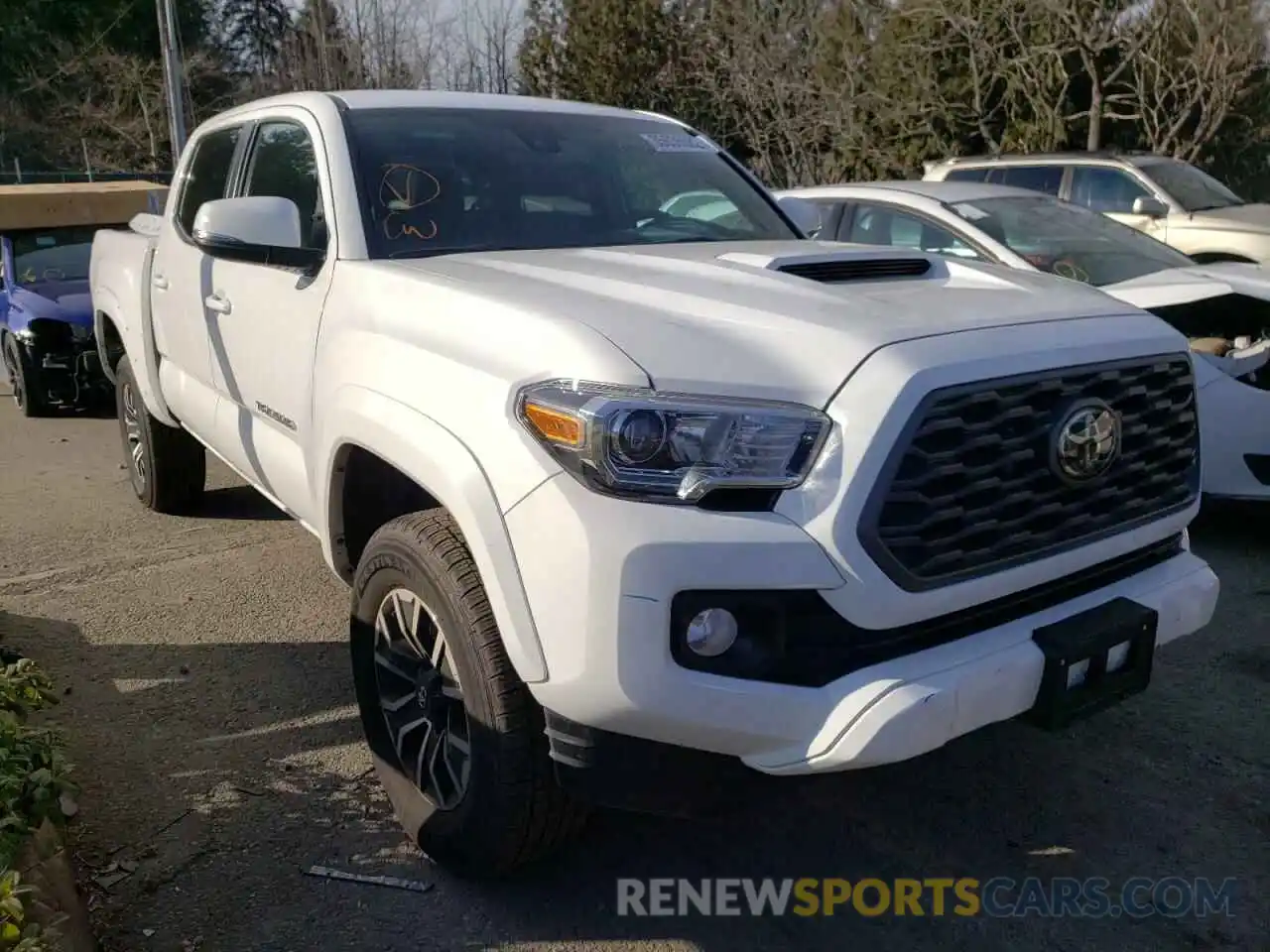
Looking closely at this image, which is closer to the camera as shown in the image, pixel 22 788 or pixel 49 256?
pixel 22 788

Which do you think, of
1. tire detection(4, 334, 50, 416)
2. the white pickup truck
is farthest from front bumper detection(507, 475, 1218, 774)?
tire detection(4, 334, 50, 416)

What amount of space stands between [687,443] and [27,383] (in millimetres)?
8453

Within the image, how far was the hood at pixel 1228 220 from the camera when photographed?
10.1 metres

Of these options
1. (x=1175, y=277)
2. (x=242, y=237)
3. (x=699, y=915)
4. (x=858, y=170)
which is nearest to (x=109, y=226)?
(x=242, y=237)

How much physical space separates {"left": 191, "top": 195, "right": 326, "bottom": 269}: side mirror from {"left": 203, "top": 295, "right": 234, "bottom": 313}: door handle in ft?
1.98

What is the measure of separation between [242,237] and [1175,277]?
14.3ft

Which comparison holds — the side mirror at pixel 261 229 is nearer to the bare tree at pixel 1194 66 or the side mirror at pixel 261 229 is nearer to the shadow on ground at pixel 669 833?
the shadow on ground at pixel 669 833

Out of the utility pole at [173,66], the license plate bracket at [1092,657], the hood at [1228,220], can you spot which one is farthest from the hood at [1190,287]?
the utility pole at [173,66]

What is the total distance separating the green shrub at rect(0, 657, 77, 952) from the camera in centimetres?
211

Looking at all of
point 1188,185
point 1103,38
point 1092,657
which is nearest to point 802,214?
point 1092,657

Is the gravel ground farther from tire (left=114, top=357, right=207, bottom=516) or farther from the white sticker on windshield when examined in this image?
the white sticker on windshield

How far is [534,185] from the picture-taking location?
3.69 meters

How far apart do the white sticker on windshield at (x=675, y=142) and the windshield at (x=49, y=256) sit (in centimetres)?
707

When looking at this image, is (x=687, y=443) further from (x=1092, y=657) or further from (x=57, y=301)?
(x=57, y=301)
